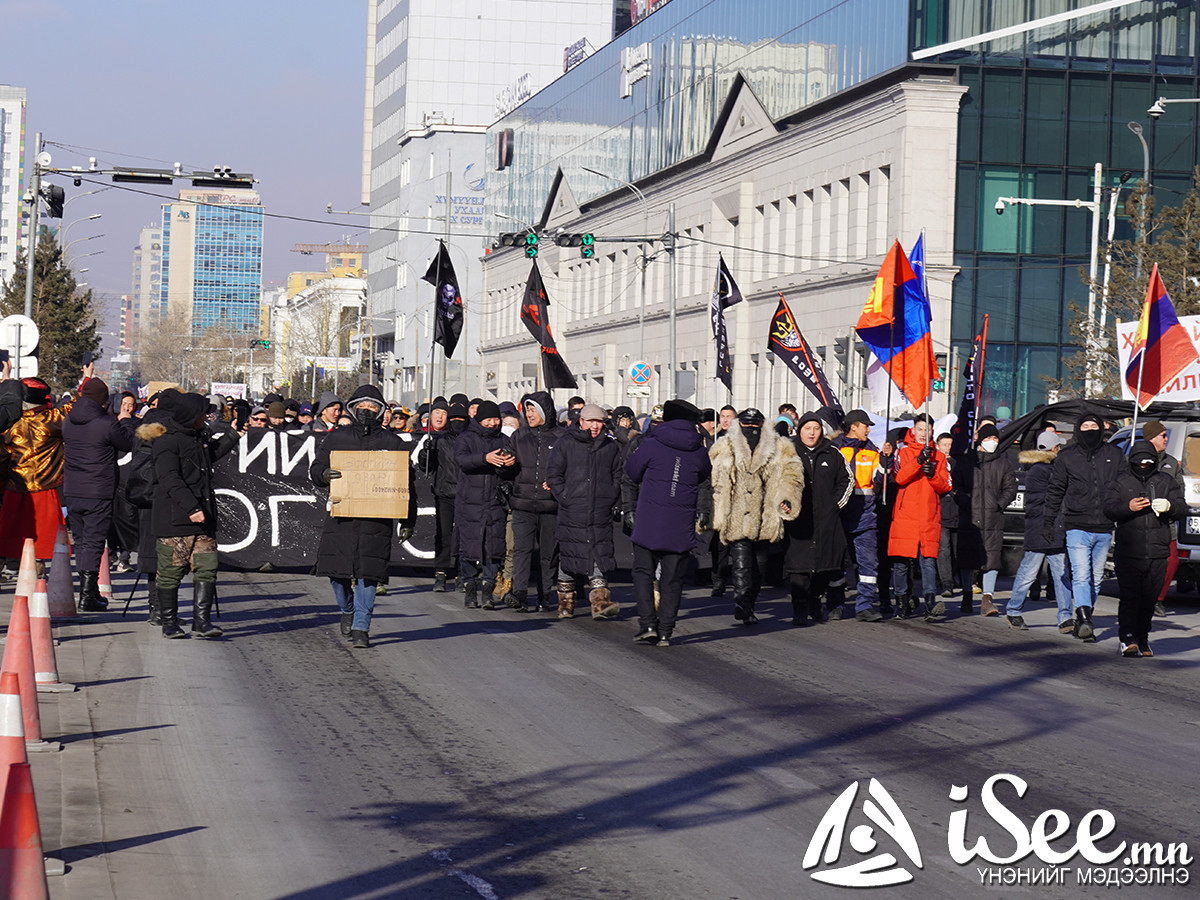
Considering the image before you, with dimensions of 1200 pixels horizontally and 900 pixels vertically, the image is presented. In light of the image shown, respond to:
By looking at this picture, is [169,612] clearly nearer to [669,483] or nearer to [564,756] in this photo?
[669,483]

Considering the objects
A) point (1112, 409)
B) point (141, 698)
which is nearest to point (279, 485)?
point (141, 698)

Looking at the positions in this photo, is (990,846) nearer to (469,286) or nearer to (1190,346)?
(1190,346)

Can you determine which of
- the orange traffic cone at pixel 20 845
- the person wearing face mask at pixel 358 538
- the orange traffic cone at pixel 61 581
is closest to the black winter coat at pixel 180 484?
the person wearing face mask at pixel 358 538

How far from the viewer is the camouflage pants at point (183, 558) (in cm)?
1319

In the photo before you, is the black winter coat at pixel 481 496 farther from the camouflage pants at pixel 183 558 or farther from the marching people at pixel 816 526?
the camouflage pants at pixel 183 558

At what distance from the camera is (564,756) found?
29.5 feet

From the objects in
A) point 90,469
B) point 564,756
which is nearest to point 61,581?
point 90,469

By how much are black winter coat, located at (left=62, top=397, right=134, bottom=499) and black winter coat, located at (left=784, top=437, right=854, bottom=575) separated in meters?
6.26

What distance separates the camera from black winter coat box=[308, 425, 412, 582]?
511 inches

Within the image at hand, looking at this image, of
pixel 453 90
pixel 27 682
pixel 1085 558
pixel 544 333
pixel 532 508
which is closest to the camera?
pixel 27 682

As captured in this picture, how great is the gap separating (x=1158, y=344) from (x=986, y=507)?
7.94 ft

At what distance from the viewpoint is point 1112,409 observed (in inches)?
928

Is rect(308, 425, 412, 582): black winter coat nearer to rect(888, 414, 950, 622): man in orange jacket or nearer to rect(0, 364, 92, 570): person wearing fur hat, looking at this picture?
rect(0, 364, 92, 570): person wearing fur hat

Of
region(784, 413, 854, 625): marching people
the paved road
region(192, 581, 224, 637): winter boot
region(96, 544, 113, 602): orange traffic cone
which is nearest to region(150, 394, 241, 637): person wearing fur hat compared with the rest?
region(192, 581, 224, 637): winter boot
